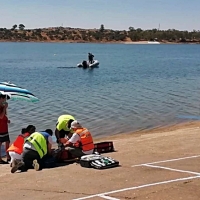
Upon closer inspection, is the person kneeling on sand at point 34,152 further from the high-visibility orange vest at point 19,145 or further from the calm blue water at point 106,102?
the calm blue water at point 106,102

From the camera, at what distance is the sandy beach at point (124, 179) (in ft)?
28.0

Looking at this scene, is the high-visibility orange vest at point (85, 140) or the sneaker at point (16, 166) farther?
the high-visibility orange vest at point (85, 140)

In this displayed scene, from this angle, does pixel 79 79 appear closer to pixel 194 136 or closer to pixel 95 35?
pixel 194 136

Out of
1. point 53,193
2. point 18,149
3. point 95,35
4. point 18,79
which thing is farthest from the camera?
point 95,35

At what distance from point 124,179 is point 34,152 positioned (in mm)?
2375

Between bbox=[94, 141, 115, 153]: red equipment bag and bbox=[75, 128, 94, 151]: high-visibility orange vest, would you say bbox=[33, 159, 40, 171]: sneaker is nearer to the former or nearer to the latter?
bbox=[75, 128, 94, 151]: high-visibility orange vest

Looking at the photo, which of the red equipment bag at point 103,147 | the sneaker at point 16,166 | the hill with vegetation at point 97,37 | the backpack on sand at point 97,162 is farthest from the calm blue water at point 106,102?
the hill with vegetation at point 97,37

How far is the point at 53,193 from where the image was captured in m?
8.76

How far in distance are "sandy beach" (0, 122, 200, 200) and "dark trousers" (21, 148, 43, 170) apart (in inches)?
11.4

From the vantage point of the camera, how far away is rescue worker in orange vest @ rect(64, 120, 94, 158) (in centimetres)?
1147

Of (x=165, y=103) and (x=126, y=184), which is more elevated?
(x=126, y=184)

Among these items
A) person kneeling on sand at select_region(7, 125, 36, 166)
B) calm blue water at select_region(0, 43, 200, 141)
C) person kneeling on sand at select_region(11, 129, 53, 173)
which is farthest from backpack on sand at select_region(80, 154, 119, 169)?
calm blue water at select_region(0, 43, 200, 141)

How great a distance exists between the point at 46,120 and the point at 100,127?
252cm

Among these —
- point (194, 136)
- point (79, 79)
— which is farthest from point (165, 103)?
point (79, 79)
